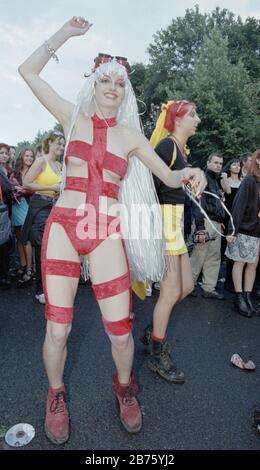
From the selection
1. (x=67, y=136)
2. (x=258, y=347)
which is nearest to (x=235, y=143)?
(x=258, y=347)

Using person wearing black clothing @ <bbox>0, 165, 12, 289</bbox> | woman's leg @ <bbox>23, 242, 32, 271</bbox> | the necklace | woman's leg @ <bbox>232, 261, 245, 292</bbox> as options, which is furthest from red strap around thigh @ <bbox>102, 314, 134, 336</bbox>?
woman's leg @ <bbox>23, 242, 32, 271</bbox>

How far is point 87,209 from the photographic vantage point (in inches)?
78.6

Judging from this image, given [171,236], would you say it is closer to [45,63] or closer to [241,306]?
[45,63]

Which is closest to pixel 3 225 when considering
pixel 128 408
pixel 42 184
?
pixel 42 184

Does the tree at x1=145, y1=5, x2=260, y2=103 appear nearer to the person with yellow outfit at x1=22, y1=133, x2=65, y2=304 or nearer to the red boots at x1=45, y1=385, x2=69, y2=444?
the person with yellow outfit at x1=22, y1=133, x2=65, y2=304

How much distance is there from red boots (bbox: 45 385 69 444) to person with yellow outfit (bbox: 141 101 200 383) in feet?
2.99

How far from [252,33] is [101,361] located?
1124 inches

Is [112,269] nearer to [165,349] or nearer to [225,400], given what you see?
[165,349]

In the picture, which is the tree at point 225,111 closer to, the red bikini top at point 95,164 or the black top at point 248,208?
the black top at point 248,208

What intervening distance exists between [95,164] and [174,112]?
1137 mm

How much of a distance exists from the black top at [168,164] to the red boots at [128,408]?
52.3 inches

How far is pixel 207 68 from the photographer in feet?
67.0

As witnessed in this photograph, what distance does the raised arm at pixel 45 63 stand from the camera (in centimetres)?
202

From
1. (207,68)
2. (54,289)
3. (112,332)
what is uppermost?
(207,68)
